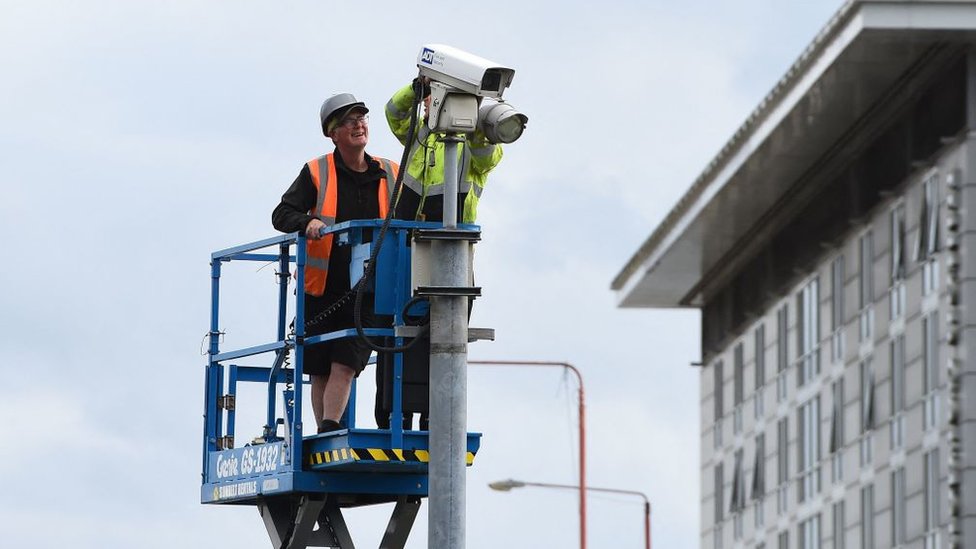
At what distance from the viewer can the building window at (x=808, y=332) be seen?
49.1m

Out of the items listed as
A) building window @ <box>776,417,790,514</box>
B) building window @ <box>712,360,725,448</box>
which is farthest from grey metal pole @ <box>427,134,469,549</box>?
building window @ <box>712,360,725,448</box>

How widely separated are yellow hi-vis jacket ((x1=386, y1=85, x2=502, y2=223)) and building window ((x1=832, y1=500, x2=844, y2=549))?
106 ft

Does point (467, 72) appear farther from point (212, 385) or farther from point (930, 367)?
point (930, 367)

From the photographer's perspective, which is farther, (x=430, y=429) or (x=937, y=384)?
(x=937, y=384)

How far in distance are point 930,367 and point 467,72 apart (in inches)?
1107

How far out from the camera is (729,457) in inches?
2295

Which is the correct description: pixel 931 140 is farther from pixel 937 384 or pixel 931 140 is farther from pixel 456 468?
pixel 456 468

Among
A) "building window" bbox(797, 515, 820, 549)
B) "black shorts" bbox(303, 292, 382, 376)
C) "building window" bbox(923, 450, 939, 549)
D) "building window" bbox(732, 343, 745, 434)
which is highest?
"building window" bbox(732, 343, 745, 434)

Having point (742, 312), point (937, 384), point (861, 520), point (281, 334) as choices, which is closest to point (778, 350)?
point (742, 312)

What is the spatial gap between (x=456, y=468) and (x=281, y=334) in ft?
11.1

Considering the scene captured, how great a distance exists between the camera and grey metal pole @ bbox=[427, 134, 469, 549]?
43.9 feet

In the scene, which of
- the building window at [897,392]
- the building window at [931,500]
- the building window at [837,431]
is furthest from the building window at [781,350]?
the building window at [931,500]

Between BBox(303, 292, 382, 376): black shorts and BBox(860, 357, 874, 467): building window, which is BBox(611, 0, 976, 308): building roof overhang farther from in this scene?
BBox(303, 292, 382, 376): black shorts

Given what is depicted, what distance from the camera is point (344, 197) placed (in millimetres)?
15875
